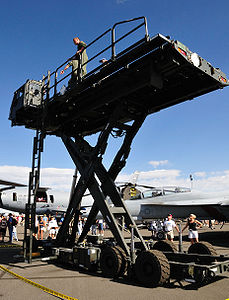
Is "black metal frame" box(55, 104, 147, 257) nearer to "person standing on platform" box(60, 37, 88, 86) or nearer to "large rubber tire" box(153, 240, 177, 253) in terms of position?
"large rubber tire" box(153, 240, 177, 253)

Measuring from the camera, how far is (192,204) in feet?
56.1

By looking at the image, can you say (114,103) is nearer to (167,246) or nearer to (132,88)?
(132,88)

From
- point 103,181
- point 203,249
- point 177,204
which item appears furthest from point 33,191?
point 177,204

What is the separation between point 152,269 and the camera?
576cm

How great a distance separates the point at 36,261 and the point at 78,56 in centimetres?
743

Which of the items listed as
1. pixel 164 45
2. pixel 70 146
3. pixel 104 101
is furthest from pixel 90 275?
pixel 164 45

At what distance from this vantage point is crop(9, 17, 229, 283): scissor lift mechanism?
21.1 feet

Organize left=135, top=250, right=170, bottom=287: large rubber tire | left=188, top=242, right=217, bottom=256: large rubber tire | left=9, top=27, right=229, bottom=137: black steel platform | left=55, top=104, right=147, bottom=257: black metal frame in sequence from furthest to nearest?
left=55, top=104, right=147, bottom=257: black metal frame < left=188, top=242, right=217, bottom=256: large rubber tire < left=9, top=27, right=229, bottom=137: black steel platform < left=135, top=250, right=170, bottom=287: large rubber tire

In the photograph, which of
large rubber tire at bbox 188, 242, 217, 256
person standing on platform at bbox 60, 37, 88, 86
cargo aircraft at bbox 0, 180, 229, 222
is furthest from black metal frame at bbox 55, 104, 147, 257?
cargo aircraft at bbox 0, 180, 229, 222

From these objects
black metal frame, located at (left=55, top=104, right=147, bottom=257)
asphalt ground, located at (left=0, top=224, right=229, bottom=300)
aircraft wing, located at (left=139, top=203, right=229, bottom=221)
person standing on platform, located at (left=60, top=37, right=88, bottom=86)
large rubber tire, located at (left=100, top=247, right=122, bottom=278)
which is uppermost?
→ person standing on platform, located at (left=60, top=37, right=88, bottom=86)

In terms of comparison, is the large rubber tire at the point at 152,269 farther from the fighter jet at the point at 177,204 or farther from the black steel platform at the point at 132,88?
the fighter jet at the point at 177,204

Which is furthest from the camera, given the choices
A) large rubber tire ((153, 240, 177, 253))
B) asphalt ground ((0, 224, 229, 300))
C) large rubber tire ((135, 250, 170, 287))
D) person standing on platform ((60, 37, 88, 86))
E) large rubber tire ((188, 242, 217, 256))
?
person standing on platform ((60, 37, 88, 86))

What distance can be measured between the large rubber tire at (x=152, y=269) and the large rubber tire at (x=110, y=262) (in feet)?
1.80

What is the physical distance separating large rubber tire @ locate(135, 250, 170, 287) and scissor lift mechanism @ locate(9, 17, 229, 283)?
0.07 m
